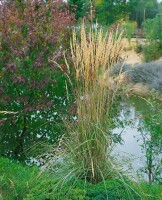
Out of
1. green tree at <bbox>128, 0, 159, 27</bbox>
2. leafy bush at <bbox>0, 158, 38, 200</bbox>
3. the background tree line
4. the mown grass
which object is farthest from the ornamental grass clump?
green tree at <bbox>128, 0, 159, 27</bbox>

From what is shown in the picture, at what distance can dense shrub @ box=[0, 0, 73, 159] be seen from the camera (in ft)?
Answer: 18.9

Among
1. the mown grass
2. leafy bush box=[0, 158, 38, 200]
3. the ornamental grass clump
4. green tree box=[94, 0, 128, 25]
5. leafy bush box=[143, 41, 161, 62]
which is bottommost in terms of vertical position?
leafy bush box=[143, 41, 161, 62]

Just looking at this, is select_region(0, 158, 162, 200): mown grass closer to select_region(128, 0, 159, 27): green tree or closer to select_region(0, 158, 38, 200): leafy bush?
select_region(0, 158, 38, 200): leafy bush

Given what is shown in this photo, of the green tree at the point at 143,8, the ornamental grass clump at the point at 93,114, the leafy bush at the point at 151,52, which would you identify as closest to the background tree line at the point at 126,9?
the green tree at the point at 143,8

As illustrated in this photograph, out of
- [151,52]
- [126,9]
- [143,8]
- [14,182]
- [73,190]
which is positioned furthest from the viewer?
[126,9]

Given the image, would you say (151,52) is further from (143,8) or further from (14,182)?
(14,182)

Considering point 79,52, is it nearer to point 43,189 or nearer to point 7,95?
point 43,189

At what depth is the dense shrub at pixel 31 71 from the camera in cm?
577

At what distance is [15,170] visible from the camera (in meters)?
5.11

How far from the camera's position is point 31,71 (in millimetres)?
5863

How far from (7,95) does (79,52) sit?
2.16 m

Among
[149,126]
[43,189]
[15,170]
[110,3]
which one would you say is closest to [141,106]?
[149,126]

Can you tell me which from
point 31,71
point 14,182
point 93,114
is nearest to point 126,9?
point 31,71

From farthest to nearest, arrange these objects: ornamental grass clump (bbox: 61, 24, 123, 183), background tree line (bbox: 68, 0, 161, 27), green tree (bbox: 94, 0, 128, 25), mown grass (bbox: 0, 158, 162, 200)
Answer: background tree line (bbox: 68, 0, 161, 27) < green tree (bbox: 94, 0, 128, 25) < ornamental grass clump (bbox: 61, 24, 123, 183) < mown grass (bbox: 0, 158, 162, 200)
